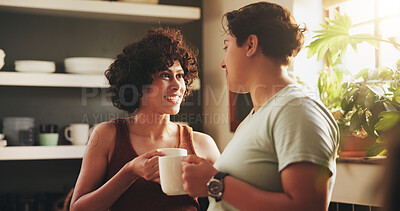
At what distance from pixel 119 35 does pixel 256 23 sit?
6.82 feet

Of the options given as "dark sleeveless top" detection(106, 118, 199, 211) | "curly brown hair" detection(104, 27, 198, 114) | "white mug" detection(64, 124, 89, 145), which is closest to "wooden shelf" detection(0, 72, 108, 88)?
"white mug" detection(64, 124, 89, 145)

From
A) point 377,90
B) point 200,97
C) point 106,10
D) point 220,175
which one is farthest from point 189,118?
point 220,175

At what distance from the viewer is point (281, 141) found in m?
0.78

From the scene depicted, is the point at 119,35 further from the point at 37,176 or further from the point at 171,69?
the point at 171,69

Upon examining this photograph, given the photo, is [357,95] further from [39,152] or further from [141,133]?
[39,152]

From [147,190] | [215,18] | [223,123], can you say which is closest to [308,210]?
[147,190]

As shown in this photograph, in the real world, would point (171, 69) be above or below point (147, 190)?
above

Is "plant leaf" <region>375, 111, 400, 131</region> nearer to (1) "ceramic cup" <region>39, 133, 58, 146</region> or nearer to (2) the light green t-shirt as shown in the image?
(2) the light green t-shirt

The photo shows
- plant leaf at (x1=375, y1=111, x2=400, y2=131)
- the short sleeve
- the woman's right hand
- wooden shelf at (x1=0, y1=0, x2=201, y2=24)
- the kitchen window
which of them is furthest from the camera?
wooden shelf at (x1=0, y1=0, x2=201, y2=24)

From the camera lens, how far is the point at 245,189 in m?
0.81

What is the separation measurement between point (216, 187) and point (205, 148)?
68cm

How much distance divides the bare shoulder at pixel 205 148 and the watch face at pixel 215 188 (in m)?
0.65

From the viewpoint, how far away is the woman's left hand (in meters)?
0.86

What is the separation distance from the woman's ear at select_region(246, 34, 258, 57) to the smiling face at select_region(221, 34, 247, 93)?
13mm
